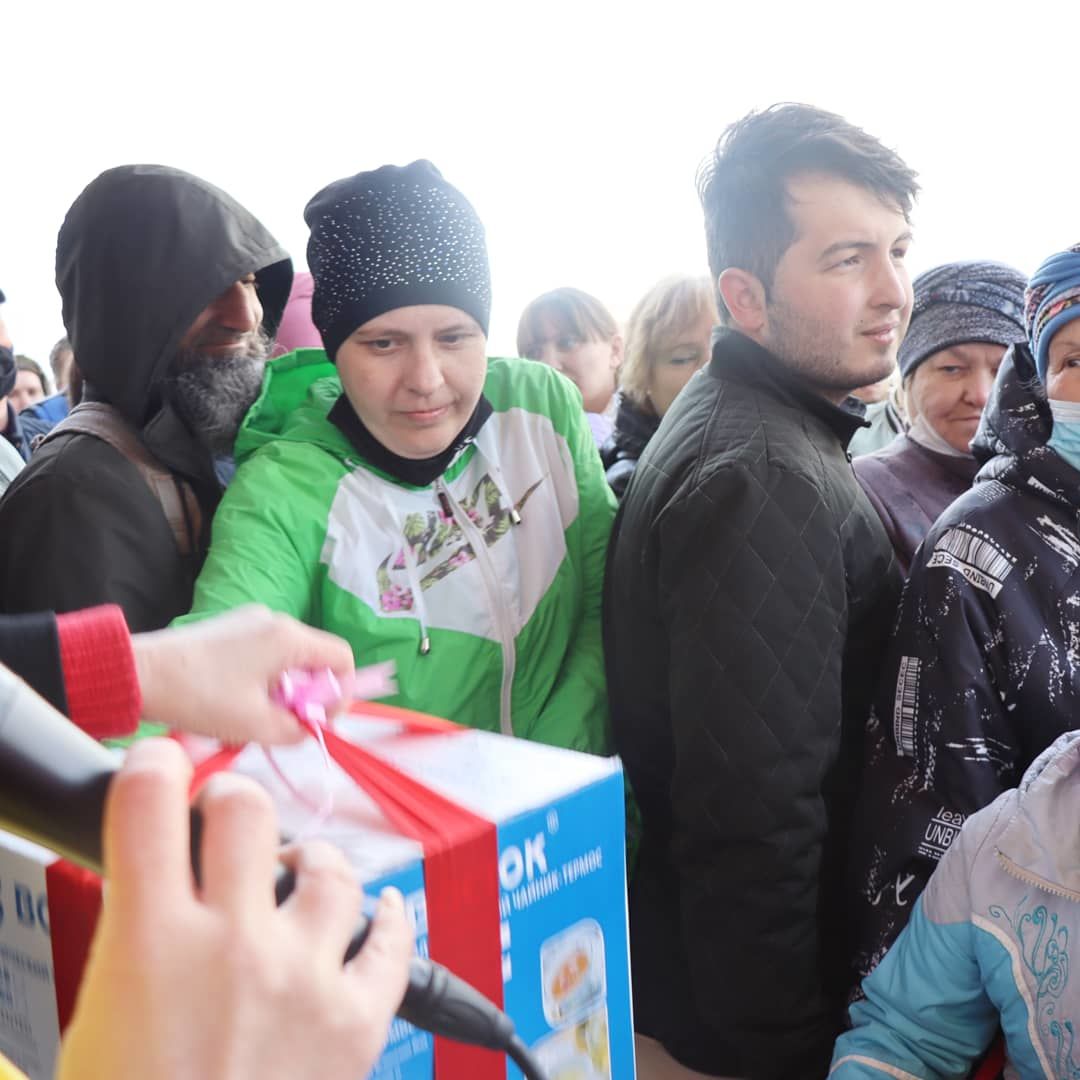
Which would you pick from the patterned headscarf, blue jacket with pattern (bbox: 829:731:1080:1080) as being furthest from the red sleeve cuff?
the patterned headscarf

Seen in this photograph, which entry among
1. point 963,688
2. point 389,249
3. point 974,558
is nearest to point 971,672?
point 963,688

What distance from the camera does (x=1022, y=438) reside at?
1.46 meters

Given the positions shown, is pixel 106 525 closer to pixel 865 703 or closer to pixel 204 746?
pixel 204 746

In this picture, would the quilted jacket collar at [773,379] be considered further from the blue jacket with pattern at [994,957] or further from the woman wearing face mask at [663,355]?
the woman wearing face mask at [663,355]

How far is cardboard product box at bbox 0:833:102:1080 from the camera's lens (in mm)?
524

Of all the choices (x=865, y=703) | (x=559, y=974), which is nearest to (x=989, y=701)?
(x=865, y=703)

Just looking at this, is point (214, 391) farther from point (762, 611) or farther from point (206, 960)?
point (206, 960)

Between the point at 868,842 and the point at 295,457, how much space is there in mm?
856

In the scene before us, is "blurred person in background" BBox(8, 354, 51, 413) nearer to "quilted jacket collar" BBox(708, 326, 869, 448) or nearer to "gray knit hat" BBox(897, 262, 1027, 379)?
"gray knit hat" BBox(897, 262, 1027, 379)

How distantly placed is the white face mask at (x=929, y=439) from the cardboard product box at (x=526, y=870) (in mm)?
1672

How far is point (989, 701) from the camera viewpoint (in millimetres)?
1317

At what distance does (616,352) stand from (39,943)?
10.5 ft

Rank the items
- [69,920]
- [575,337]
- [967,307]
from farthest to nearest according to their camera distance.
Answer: [575,337] < [967,307] < [69,920]

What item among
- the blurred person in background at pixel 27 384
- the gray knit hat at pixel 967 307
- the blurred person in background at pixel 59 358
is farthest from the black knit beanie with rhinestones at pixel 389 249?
the blurred person in background at pixel 27 384
